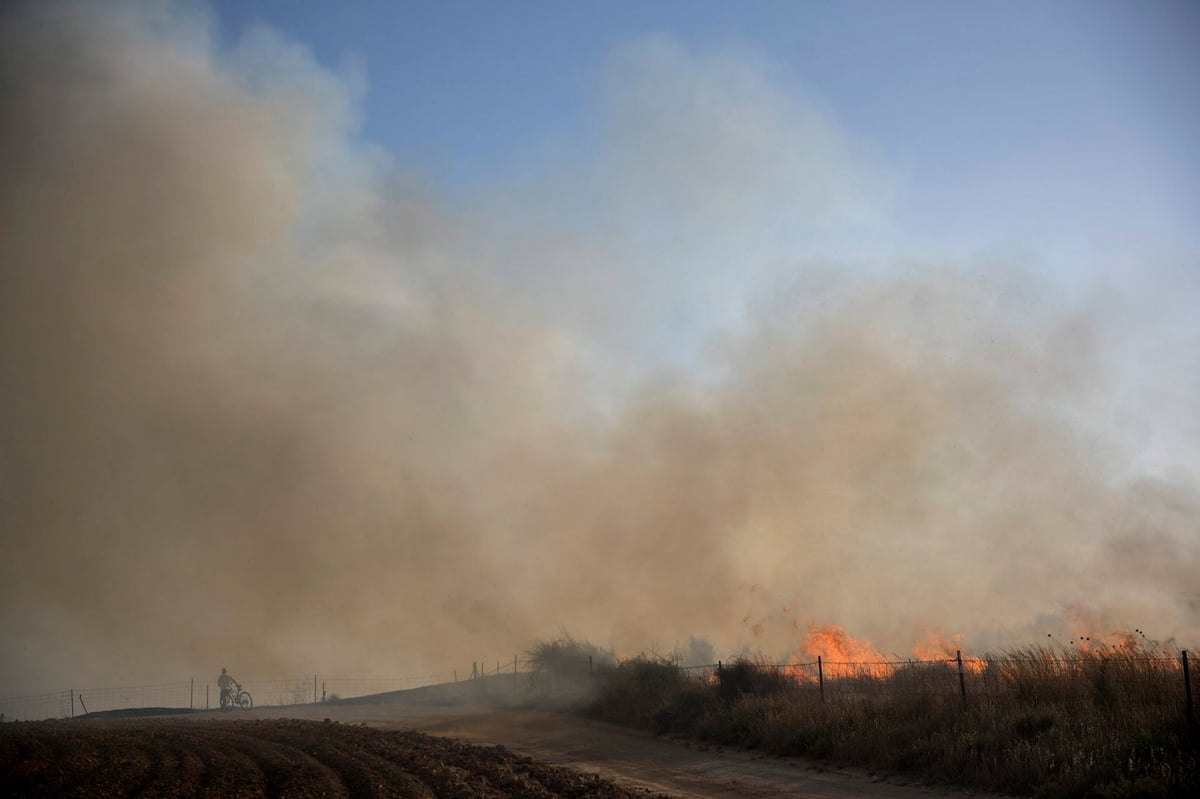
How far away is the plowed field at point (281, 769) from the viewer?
46.2 feet

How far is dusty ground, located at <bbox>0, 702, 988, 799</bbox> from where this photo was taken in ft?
46.9

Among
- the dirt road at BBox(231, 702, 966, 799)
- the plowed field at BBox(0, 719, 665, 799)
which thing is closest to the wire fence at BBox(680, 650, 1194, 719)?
the dirt road at BBox(231, 702, 966, 799)

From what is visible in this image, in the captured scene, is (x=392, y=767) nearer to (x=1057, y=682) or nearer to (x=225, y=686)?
(x=1057, y=682)

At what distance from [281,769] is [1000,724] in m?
14.0

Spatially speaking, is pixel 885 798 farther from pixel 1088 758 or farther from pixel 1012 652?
pixel 1012 652

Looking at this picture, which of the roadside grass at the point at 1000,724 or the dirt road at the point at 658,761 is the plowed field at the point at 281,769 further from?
the roadside grass at the point at 1000,724

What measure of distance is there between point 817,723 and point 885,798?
5.58 meters

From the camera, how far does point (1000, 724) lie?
1584 centimetres

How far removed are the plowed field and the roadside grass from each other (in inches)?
221

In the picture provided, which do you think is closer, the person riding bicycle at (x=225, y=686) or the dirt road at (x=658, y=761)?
the dirt road at (x=658, y=761)

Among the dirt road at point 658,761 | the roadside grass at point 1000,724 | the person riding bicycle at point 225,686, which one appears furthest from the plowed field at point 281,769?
the person riding bicycle at point 225,686

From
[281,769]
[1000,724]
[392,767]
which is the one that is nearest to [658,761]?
[392,767]

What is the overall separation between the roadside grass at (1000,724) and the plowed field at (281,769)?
5.61 m

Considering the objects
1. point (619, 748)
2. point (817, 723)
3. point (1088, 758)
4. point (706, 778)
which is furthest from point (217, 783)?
point (1088, 758)
